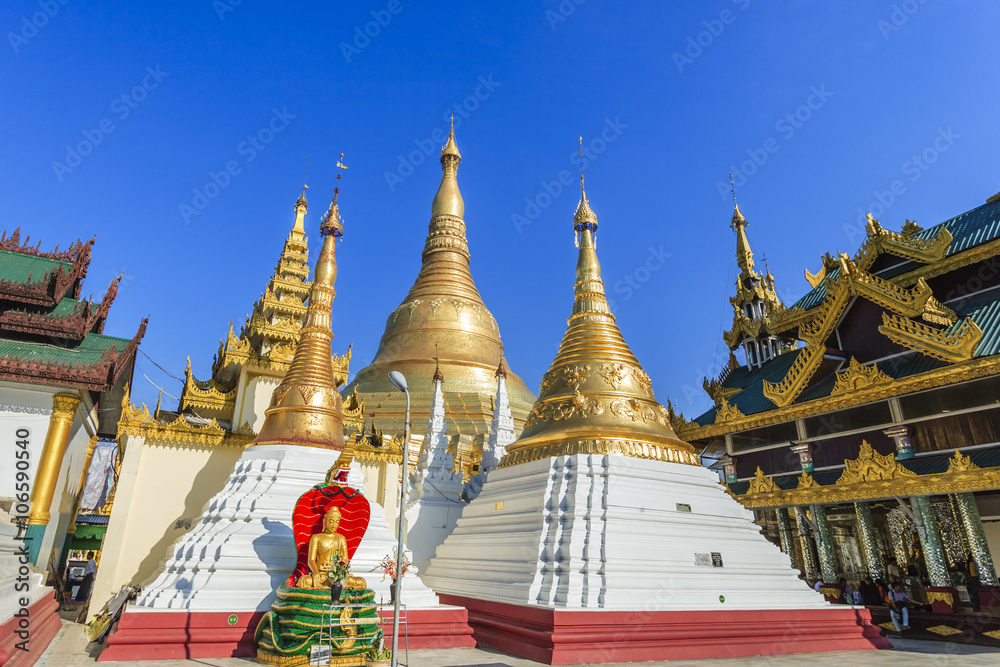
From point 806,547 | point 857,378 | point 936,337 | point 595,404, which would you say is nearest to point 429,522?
point 595,404

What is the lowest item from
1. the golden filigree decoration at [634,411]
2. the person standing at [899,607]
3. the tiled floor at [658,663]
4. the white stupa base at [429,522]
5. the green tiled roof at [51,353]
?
the tiled floor at [658,663]

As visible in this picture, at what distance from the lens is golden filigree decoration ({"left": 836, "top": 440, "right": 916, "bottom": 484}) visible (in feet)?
36.8

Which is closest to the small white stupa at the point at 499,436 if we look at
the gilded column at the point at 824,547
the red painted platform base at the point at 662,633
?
the red painted platform base at the point at 662,633

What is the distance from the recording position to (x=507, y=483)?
11180 mm

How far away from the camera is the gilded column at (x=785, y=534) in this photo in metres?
14.3

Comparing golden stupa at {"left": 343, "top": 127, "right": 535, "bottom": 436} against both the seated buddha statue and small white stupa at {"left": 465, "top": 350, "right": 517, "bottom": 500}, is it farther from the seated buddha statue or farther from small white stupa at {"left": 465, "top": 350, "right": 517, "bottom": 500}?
the seated buddha statue

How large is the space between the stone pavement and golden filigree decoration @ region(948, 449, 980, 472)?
280 cm

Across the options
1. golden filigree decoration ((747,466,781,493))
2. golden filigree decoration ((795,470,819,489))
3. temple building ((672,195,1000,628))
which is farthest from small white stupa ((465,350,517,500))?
golden filigree decoration ((795,470,819,489))

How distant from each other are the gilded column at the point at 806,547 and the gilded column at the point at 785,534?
0.23 metres

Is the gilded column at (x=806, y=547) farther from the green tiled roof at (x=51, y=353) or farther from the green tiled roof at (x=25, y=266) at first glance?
the green tiled roof at (x=25, y=266)

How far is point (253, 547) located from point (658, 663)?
5865 mm

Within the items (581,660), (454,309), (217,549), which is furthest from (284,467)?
(454,309)

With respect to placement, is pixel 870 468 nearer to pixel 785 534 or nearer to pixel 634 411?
pixel 785 534

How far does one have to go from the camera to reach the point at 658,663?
772 centimetres
